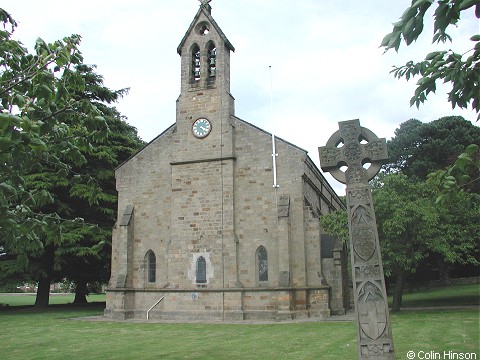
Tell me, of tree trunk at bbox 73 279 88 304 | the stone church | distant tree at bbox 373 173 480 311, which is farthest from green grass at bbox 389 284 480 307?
tree trunk at bbox 73 279 88 304

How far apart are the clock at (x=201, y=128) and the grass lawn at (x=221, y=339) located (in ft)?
36.6

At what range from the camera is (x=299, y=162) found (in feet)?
87.3

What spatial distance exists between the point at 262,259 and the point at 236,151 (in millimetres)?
6299

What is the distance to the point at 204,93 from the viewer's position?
29.2 meters

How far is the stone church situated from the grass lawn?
3596mm

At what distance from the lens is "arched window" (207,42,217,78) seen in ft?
97.0

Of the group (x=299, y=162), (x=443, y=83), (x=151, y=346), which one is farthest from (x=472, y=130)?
(x=443, y=83)

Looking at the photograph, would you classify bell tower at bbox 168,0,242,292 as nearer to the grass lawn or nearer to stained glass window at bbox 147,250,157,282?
stained glass window at bbox 147,250,157,282

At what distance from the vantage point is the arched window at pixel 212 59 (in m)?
29.6

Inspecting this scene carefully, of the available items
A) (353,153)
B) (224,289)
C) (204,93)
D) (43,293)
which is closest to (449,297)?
(224,289)

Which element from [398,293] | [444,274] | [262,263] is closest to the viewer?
[398,293]

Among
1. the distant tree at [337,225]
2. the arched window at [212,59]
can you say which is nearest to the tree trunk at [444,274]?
the distant tree at [337,225]

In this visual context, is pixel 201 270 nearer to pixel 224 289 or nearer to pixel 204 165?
pixel 224 289

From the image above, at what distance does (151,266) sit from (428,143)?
33011 mm
